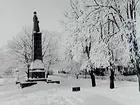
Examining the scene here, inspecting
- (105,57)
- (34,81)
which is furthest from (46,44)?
(105,57)

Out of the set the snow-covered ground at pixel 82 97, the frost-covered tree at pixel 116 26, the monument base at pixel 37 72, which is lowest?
the snow-covered ground at pixel 82 97

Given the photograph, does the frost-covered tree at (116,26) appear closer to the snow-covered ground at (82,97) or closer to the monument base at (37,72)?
the snow-covered ground at (82,97)

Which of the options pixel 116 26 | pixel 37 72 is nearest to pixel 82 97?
pixel 116 26

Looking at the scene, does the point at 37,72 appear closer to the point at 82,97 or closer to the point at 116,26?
the point at 82,97

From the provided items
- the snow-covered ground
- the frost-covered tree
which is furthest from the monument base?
the frost-covered tree

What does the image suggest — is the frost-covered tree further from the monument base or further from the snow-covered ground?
the monument base

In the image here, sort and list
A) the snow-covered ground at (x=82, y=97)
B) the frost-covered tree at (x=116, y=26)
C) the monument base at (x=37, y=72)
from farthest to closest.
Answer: the monument base at (x=37, y=72), the frost-covered tree at (x=116, y=26), the snow-covered ground at (x=82, y=97)

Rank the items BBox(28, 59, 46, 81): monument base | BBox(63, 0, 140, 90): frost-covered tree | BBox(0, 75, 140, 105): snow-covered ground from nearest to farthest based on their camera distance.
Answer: BBox(0, 75, 140, 105): snow-covered ground < BBox(63, 0, 140, 90): frost-covered tree < BBox(28, 59, 46, 81): monument base

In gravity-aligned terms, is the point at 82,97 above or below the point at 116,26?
below

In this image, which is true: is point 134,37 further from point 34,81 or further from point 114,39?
point 34,81

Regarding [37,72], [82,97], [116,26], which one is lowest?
[82,97]

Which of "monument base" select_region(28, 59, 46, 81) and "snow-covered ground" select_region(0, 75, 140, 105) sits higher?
"monument base" select_region(28, 59, 46, 81)

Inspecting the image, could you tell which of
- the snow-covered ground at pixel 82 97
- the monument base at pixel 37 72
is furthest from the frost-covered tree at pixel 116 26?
the monument base at pixel 37 72

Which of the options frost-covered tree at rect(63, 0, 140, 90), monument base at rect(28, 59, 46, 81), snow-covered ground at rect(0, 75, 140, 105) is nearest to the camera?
snow-covered ground at rect(0, 75, 140, 105)
